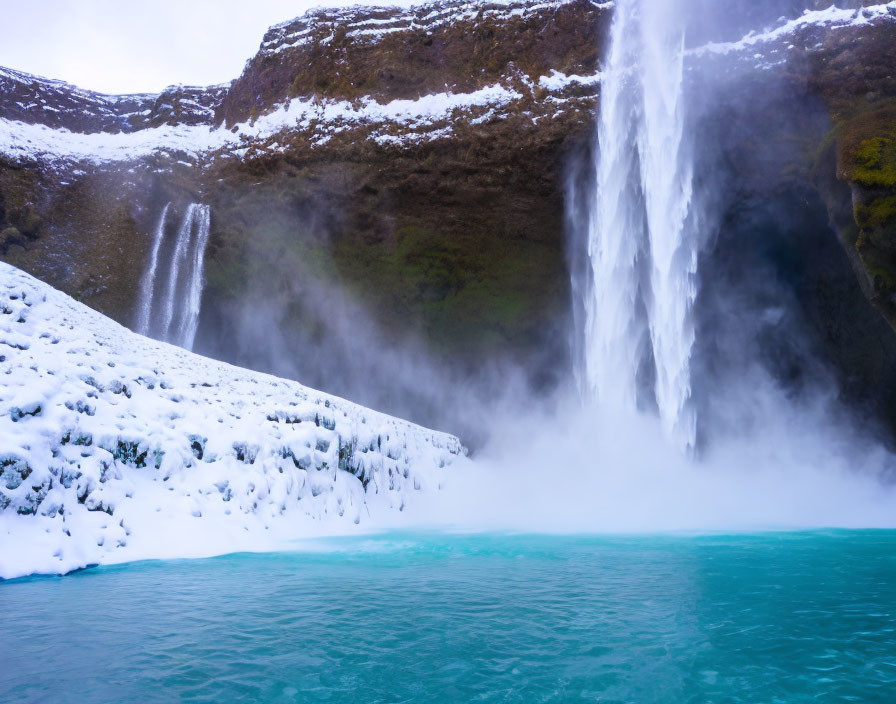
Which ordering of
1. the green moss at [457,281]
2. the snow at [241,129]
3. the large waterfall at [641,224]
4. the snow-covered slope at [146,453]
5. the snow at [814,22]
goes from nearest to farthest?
1. the snow-covered slope at [146,453]
2. the snow at [814,22]
3. the large waterfall at [641,224]
4. the snow at [241,129]
5. the green moss at [457,281]

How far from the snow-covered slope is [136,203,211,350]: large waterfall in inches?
427

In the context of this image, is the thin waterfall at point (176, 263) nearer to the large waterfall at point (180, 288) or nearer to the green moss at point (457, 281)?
the large waterfall at point (180, 288)

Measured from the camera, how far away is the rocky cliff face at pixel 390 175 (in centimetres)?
1875

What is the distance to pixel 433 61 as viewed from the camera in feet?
70.5

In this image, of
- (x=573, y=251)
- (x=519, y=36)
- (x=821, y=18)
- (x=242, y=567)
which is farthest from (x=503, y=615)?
(x=519, y=36)

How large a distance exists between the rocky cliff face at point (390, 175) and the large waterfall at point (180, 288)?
Answer: 0.52 metres

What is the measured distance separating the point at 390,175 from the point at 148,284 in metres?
10.6

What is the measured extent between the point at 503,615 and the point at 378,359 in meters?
18.6

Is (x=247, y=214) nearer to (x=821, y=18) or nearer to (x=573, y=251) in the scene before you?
(x=573, y=251)

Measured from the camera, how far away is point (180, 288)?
23.0 meters

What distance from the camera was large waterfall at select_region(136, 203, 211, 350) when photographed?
22.8m

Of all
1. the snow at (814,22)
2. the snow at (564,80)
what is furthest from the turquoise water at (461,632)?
the snow at (564,80)

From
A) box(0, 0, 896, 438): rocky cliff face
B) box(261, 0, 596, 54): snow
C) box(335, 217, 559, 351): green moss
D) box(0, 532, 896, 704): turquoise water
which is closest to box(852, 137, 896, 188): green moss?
box(0, 0, 896, 438): rocky cliff face

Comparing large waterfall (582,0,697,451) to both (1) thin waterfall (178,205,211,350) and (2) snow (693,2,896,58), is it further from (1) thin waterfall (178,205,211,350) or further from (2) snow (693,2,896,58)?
(1) thin waterfall (178,205,211,350)
